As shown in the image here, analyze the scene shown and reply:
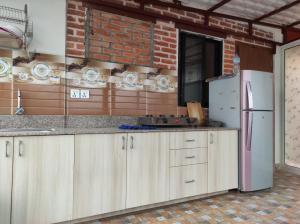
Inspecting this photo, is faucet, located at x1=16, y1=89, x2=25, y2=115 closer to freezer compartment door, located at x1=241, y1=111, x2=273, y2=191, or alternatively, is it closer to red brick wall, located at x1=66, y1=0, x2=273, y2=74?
red brick wall, located at x1=66, y1=0, x2=273, y2=74

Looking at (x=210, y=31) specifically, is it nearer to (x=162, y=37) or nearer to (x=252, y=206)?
(x=162, y=37)

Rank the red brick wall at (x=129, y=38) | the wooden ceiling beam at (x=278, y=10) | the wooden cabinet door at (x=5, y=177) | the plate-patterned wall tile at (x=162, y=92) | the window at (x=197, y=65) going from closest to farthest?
the wooden cabinet door at (x=5, y=177), the red brick wall at (x=129, y=38), the plate-patterned wall tile at (x=162, y=92), the wooden ceiling beam at (x=278, y=10), the window at (x=197, y=65)

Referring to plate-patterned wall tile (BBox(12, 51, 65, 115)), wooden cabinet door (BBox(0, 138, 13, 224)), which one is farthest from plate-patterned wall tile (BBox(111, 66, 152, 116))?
wooden cabinet door (BBox(0, 138, 13, 224))

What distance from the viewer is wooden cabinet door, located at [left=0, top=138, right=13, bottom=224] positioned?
5.81 feet

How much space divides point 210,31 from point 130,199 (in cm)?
276

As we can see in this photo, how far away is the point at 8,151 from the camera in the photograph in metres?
1.79

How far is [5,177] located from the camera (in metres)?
1.78

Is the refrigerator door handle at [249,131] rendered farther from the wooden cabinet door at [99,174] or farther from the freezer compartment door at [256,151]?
the wooden cabinet door at [99,174]

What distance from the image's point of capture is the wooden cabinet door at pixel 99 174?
6.80 feet

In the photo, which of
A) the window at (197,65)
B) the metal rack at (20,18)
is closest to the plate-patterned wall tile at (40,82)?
the metal rack at (20,18)

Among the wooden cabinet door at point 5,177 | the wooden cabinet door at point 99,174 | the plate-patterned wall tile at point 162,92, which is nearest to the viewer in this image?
the wooden cabinet door at point 5,177

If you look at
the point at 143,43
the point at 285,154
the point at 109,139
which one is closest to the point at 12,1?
the point at 143,43

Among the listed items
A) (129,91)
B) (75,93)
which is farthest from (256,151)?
(75,93)

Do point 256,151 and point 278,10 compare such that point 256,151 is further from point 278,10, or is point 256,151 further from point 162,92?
point 278,10
